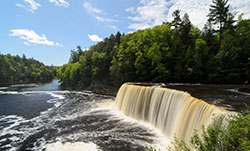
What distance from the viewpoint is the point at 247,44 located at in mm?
23484

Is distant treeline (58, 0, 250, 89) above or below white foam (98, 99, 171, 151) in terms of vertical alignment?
above

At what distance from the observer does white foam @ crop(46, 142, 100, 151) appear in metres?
8.92

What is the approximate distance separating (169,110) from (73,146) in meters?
7.48

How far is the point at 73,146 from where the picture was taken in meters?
9.23

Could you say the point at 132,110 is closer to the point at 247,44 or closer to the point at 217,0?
the point at 247,44

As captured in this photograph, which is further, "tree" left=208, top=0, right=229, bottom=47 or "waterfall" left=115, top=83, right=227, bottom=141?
"tree" left=208, top=0, right=229, bottom=47

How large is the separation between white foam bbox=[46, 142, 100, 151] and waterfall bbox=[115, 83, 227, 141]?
545cm

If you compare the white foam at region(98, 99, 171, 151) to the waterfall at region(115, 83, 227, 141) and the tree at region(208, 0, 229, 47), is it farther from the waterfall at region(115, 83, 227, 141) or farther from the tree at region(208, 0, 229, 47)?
the tree at region(208, 0, 229, 47)

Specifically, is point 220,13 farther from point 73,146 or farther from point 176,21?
point 73,146

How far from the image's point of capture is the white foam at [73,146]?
8922 mm

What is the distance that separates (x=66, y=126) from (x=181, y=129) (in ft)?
34.2

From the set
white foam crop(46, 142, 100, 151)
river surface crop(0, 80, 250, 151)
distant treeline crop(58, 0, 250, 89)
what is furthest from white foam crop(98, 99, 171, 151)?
distant treeline crop(58, 0, 250, 89)

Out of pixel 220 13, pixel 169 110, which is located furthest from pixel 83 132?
pixel 220 13

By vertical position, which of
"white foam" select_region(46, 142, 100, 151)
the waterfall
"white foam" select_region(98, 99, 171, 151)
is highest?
the waterfall
